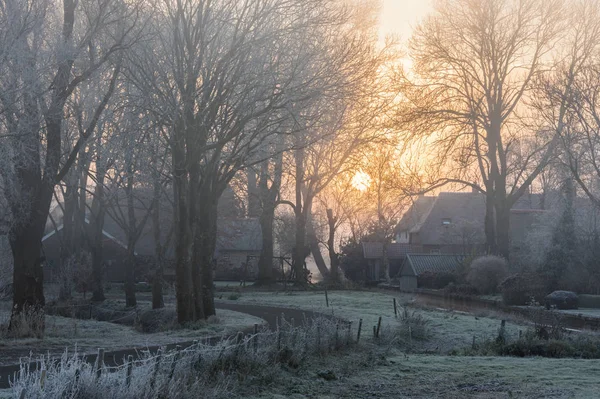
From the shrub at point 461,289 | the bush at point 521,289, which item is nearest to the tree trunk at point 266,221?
the shrub at point 461,289

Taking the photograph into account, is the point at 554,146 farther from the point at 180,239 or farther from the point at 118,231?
the point at 118,231

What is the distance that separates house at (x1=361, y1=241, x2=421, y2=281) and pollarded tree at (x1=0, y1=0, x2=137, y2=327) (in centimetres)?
4229

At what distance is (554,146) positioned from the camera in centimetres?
4031

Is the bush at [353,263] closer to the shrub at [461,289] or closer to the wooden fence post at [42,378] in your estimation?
the shrub at [461,289]

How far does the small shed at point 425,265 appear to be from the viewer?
2040 inches

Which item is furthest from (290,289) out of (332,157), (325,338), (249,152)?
(325,338)

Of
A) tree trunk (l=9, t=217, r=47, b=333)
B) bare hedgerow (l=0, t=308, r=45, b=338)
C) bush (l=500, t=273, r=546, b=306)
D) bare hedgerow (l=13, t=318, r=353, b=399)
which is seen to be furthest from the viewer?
bush (l=500, t=273, r=546, b=306)

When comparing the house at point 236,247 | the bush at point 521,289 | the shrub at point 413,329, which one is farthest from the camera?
the house at point 236,247

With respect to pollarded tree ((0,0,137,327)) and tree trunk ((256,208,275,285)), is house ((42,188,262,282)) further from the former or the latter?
pollarded tree ((0,0,137,327))

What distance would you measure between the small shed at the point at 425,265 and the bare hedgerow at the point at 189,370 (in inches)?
1400

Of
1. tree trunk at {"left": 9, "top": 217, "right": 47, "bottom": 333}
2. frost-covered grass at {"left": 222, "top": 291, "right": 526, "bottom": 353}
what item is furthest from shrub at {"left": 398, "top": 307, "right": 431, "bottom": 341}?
tree trunk at {"left": 9, "top": 217, "right": 47, "bottom": 333}

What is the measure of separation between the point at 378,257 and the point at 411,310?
3360 centimetres

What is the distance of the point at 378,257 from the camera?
6344 cm

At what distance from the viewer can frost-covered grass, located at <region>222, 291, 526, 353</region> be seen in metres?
22.0
